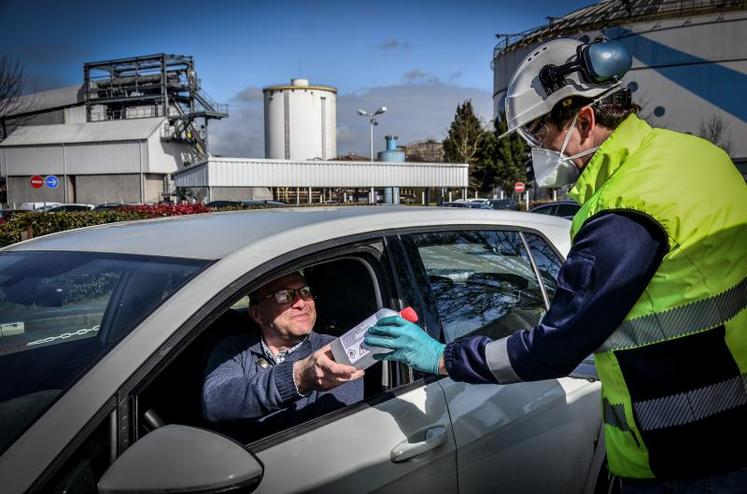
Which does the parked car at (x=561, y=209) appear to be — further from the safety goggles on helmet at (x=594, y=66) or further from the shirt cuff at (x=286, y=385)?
the shirt cuff at (x=286, y=385)

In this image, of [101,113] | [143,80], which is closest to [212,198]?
[143,80]

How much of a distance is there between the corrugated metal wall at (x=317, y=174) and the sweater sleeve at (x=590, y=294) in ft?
120

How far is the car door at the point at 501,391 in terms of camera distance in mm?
1984

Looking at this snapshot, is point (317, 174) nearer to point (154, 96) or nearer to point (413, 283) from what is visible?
point (154, 96)

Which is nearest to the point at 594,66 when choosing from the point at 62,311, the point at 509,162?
the point at 62,311

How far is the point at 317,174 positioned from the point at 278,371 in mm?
38852

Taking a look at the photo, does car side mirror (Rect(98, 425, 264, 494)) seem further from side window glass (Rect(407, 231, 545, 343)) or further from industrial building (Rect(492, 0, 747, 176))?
industrial building (Rect(492, 0, 747, 176))

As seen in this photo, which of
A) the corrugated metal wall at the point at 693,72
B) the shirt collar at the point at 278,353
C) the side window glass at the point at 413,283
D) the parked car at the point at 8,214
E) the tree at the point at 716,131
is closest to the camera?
the side window glass at the point at 413,283

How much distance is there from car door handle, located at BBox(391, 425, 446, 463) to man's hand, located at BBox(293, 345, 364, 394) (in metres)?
0.25

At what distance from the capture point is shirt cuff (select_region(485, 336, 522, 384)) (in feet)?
5.42

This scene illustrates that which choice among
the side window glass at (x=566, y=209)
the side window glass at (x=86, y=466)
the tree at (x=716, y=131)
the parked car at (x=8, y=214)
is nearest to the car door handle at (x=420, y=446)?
the side window glass at (x=86, y=466)

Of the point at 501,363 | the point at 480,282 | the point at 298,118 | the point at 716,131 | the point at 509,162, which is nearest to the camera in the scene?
the point at 501,363

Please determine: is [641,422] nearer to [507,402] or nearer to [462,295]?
[507,402]

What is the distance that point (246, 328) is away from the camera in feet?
7.98
